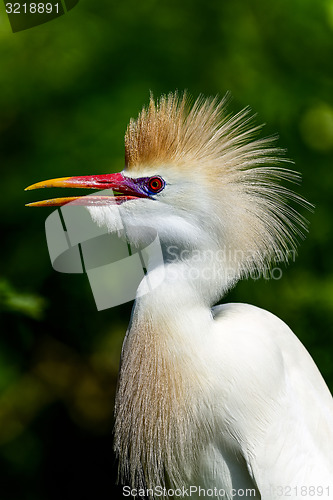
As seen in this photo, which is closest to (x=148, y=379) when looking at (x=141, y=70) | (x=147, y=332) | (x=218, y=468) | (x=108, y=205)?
(x=147, y=332)

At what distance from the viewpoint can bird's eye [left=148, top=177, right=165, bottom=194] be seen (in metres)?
1.34

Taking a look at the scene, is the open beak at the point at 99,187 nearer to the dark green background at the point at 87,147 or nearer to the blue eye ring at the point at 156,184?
the blue eye ring at the point at 156,184

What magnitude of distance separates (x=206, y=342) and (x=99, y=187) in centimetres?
44

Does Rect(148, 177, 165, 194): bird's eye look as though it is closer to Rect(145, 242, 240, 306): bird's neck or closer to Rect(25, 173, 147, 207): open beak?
Rect(25, 173, 147, 207): open beak

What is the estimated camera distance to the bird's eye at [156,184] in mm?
1338

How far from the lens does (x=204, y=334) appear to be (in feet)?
4.43

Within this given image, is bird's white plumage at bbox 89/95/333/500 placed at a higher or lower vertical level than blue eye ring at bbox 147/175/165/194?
lower

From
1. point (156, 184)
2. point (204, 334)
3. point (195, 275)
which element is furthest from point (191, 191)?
point (204, 334)

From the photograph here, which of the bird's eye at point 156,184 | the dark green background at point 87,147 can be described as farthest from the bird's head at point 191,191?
the dark green background at point 87,147

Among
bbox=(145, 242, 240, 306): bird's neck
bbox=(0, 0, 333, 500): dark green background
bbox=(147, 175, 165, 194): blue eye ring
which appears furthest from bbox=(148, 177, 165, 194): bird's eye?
bbox=(0, 0, 333, 500): dark green background

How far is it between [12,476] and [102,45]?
1.63 metres

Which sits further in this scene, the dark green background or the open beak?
the dark green background

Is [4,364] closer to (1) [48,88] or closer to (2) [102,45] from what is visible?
(1) [48,88]

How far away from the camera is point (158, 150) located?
4.40 feet
